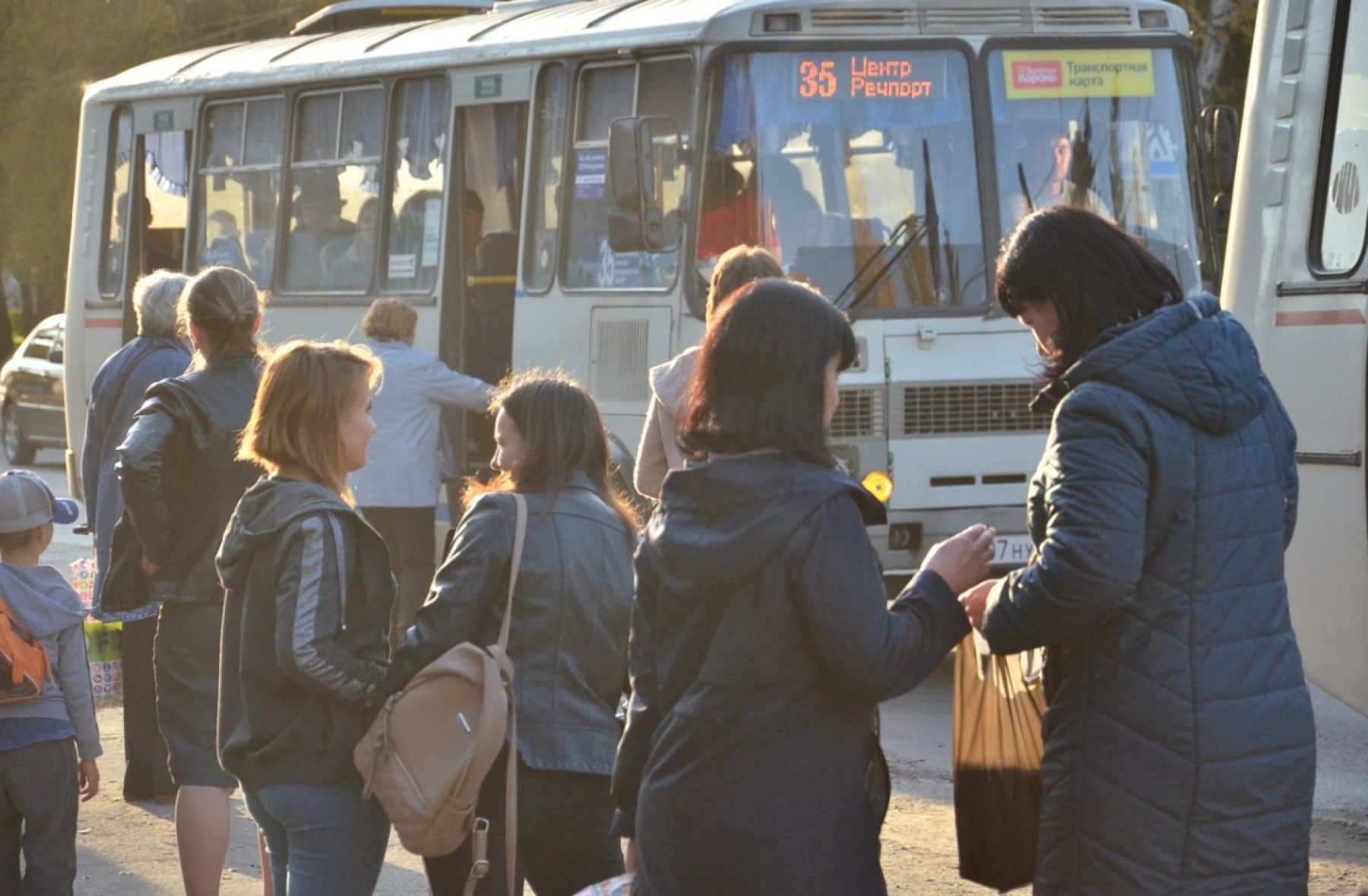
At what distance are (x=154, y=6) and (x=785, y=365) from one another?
3291 centimetres

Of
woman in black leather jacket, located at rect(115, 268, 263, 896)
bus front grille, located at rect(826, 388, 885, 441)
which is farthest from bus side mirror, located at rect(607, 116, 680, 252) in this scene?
woman in black leather jacket, located at rect(115, 268, 263, 896)

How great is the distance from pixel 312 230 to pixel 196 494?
23.1ft

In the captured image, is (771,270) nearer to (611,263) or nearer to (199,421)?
(199,421)

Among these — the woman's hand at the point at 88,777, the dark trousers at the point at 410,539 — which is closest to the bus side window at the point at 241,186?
the dark trousers at the point at 410,539

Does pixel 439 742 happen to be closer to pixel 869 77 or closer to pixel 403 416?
pixel 403 416

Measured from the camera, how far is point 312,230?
12.7m

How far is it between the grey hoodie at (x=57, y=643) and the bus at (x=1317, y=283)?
3.16 meters

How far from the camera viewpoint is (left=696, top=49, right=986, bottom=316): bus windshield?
9.58m

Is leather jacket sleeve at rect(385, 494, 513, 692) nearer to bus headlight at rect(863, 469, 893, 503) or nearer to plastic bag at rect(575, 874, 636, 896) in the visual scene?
plastic bag at rect(575, 874, 636, 896)

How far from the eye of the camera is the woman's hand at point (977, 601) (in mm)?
3459

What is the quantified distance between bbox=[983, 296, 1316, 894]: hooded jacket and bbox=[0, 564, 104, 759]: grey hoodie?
2.66 metres

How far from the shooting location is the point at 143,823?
7230 millimetres

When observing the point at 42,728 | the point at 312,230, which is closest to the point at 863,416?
the point at 312,230

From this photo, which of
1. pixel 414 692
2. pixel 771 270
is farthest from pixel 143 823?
pixel 414 692
